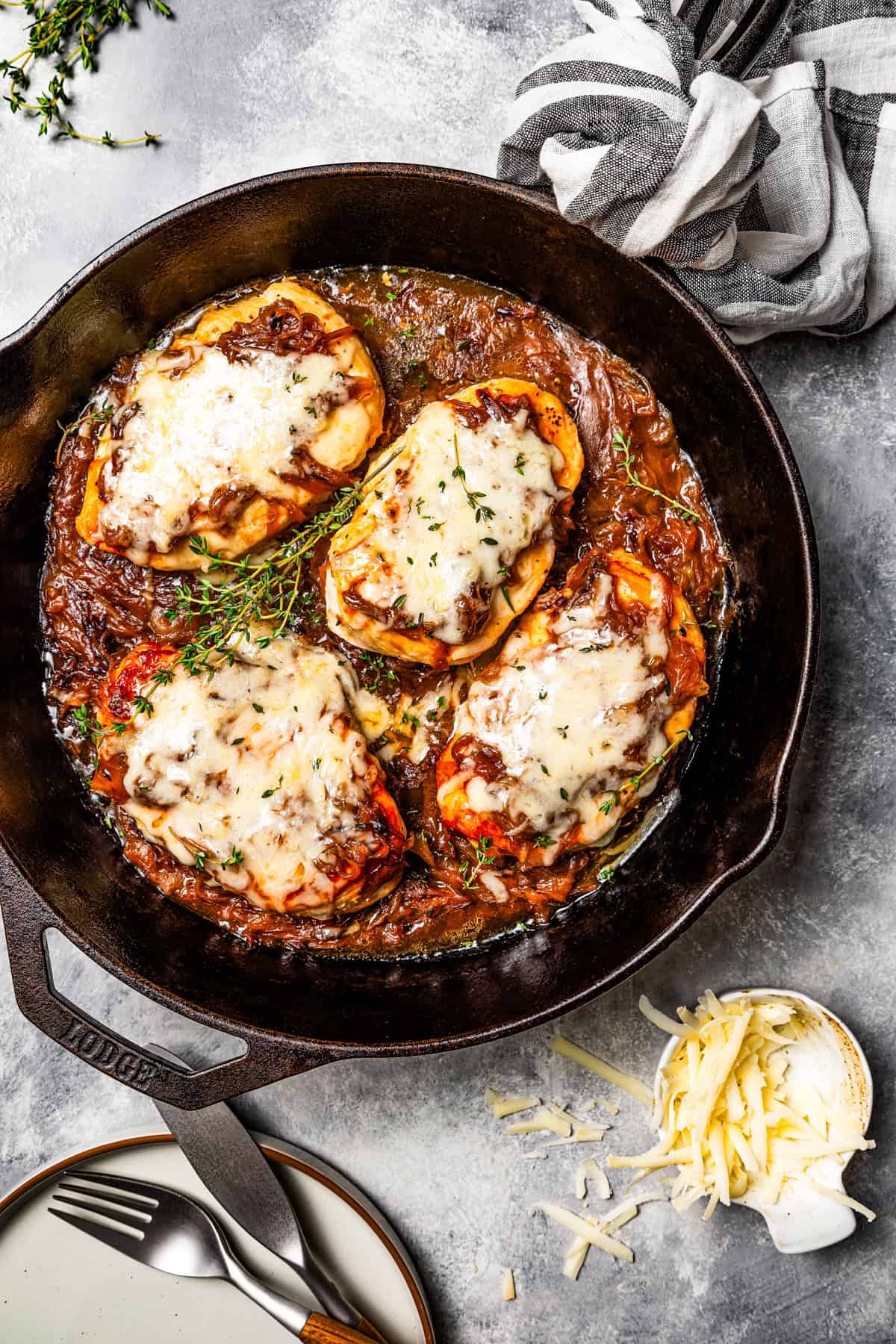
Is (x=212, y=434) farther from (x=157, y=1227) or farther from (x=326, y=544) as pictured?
(x=157, y=1227)

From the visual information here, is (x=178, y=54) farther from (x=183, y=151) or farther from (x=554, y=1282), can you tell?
(x=554, y=1282)

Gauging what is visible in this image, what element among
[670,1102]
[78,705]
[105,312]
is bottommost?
[670,1102]

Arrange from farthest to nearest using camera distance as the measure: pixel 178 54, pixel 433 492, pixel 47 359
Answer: pixel 178 54, pixel 47 359, pixel 433 492

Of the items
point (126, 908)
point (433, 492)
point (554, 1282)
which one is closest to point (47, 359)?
point (433, 492)

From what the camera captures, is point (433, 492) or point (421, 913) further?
point (421, 913)

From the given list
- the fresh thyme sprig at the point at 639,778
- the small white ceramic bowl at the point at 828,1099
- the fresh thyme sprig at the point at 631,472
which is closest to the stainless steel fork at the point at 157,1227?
the small white ceramic bowl at the point at 828,1099

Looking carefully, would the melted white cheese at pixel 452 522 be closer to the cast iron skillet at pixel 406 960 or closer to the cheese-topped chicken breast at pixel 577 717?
the cheese-topped chicken breast at pixel 577 717

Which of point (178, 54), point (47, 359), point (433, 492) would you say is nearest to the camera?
point (433, 492)
